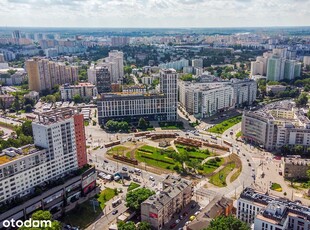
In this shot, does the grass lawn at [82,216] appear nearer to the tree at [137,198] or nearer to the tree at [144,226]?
the tree at [137,198]

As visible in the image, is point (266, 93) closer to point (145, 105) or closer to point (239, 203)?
point (145, 105)

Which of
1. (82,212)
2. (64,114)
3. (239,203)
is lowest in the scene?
(82,212)

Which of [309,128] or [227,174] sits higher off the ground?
[309,128]

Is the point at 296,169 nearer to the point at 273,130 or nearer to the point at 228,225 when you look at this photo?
the point at 273,130

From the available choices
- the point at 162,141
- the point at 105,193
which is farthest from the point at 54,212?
the point at 162,141

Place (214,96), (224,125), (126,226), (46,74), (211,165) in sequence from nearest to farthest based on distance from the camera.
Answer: (126,226), (211,165), (224,125), (214,96), (46,74)

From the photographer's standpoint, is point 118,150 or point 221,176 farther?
point 118,150

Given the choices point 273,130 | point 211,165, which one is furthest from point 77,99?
point 273,130
